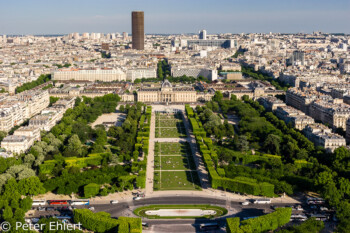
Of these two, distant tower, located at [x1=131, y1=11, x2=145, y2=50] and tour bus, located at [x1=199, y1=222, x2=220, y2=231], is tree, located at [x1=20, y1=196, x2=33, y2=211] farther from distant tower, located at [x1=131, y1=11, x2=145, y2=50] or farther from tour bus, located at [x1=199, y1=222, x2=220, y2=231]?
distant tower, located at [x1=131, y1=11, x2=145, y2=50]

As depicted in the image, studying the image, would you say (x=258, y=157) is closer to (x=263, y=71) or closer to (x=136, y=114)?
(x=136, y=114)

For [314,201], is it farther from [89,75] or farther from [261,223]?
[89,75]

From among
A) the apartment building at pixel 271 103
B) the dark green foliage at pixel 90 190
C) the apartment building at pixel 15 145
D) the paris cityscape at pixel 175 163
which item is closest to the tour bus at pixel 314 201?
the paris cityscape at pixel 175 163

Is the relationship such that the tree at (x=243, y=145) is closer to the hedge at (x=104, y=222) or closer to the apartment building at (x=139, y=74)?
the hedge at (x=104, y=222)

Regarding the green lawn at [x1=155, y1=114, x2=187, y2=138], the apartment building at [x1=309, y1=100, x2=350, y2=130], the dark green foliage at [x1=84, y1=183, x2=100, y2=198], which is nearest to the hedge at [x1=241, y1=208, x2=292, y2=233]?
the dark green foliage at [x1=84, y1=183, x2=100, y2=198]

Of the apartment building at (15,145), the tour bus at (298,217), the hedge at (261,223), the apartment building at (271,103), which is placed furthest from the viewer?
the apartment building at (271,103)
